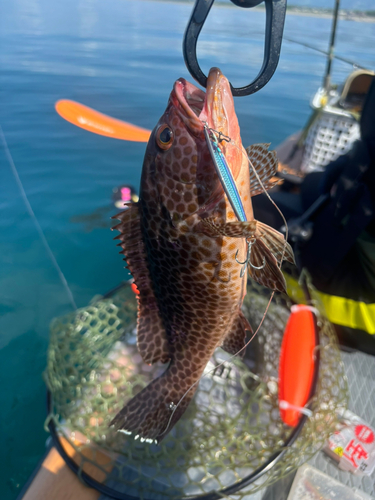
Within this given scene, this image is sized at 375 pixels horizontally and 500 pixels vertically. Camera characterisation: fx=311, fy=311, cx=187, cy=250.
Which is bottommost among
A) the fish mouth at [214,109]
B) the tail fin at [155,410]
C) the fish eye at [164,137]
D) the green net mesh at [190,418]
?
the green net mesh at [190,418]

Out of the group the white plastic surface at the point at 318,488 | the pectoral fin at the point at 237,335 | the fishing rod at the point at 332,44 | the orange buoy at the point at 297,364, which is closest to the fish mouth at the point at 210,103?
the pectoral fin at the point at 237,335

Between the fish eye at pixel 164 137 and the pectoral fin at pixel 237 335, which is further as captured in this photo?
the pectoral fin at pixel 237 335

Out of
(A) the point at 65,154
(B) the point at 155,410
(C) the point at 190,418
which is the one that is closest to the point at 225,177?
(B) the point at 155,410

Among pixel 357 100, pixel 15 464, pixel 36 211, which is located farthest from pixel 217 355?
pixel 357 100

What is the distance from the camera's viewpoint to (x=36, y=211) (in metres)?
6.21

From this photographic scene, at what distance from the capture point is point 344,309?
296 cm

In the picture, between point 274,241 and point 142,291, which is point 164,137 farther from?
point 142,291

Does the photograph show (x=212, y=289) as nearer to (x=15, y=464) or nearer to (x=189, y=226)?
(x=189, y=226)

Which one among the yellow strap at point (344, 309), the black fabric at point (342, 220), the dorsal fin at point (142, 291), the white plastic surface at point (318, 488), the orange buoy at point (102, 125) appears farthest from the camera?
the orange buoy at point (102, 125)

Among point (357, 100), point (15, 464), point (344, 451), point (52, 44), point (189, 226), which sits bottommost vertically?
point (15, 464)

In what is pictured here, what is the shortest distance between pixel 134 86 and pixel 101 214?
859 cm

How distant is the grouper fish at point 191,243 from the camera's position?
1333 millimetres

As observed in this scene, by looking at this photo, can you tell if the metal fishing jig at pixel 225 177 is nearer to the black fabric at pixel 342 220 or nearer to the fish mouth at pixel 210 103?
the fish mouth at pixel 210 103

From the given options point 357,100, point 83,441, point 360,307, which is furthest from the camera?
point 357,100
